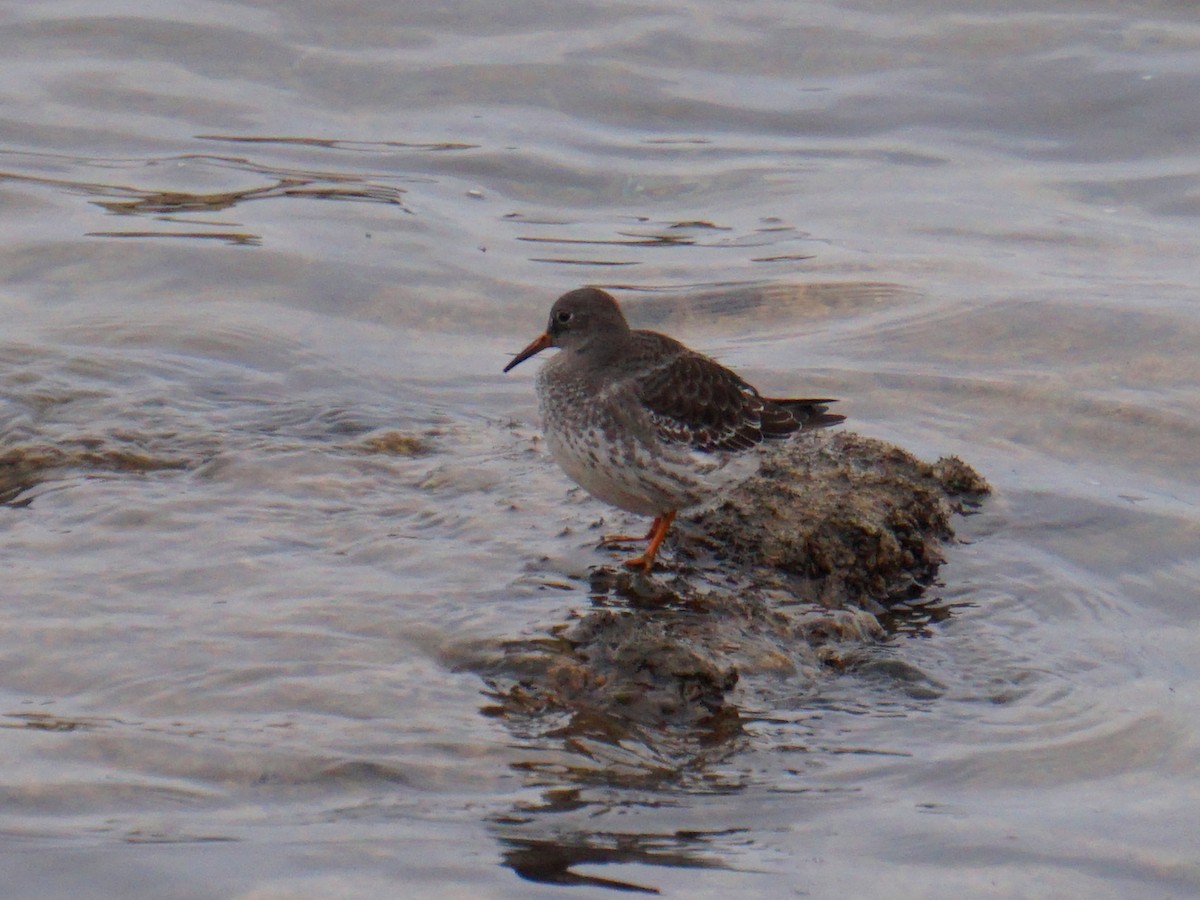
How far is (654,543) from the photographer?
22.7ft

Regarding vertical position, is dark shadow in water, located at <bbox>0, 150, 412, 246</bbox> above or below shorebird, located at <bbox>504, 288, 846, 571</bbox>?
above

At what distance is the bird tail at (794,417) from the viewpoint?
741 cm

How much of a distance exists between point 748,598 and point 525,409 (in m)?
2.88

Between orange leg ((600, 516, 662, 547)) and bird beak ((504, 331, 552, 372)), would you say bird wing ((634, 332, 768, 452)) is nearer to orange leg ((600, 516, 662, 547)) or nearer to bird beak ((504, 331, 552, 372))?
orange leg ((600, 516, 662, 547))

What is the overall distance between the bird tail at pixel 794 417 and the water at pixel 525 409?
0.87 m

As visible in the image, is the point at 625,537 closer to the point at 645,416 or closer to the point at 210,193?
the point at 645,416

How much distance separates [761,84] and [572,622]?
9365 millimetres

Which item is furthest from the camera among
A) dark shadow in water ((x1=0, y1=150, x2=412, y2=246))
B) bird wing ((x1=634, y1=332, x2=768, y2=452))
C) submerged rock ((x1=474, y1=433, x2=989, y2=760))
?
dark shadow in water ((x1=0, y1=150, x2=412, y2=246))

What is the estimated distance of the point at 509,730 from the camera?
5.30m

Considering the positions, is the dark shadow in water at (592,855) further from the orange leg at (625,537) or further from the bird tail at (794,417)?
the bird tail at (794,417)

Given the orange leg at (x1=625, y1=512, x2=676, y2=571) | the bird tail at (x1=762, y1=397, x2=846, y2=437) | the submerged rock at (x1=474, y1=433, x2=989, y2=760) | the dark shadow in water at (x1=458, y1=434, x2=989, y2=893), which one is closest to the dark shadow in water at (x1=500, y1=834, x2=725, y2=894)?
the dark shadow in water at (x1=458, y1=434, x2=989, y2=893)

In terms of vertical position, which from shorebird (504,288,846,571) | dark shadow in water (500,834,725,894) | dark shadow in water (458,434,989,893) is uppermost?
shorebird (504,288,846,571)

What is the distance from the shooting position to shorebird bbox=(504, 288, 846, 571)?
6.95 m

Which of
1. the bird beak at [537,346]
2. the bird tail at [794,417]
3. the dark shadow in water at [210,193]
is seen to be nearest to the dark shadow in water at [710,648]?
the bird tail at [794,417]
